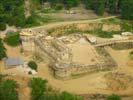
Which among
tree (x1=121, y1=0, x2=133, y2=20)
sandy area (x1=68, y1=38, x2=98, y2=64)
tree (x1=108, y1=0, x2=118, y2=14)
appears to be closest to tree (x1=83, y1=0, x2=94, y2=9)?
tree (x1=108, y1=0, x2=118, y2=14)

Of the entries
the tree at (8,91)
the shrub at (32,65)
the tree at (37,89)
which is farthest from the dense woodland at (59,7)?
the tree at (37,89)

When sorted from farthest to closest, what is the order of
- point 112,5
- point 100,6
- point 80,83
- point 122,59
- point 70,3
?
point 70,3 < point 112,5 < point 100,6 < point 122,59 < point 80,83

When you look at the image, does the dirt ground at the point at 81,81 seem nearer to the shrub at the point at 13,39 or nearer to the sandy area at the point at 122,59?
the sandy area at the point at 122,59

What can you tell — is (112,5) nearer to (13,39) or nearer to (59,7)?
(59,7)

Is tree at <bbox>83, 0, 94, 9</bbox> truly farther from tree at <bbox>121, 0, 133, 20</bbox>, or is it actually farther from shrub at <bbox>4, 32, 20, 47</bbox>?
shrub at <bbox>4, 32, 20, 47</bbox>

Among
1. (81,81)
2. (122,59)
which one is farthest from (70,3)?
(81,81)

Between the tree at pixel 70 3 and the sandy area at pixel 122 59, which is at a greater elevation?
the tree at pixel 70 3
